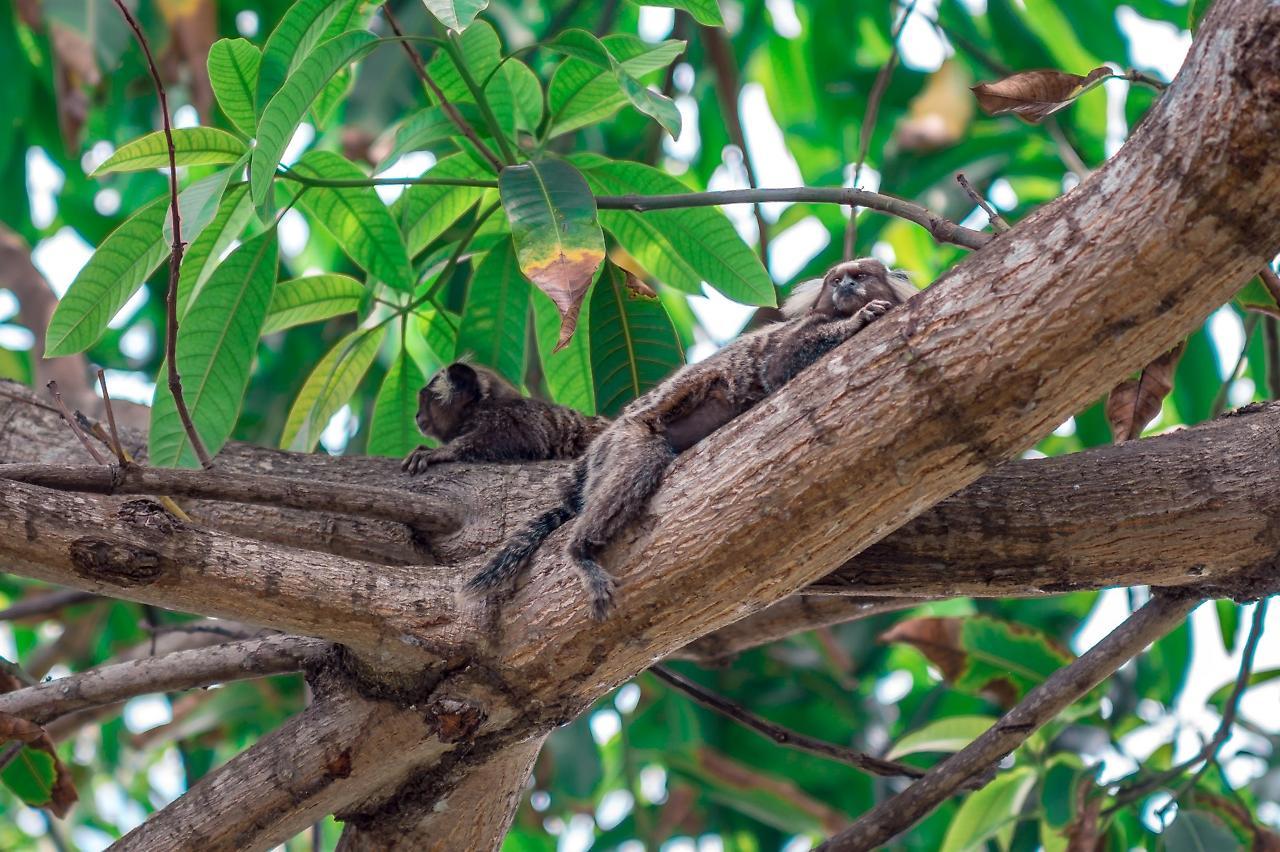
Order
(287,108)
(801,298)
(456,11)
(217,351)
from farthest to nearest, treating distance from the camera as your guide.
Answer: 1. (801,298)
2. (217,351)
3. (287,108)
4. (456,11)

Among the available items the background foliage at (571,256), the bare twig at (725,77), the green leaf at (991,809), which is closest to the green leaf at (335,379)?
the background foliage at (571,256)

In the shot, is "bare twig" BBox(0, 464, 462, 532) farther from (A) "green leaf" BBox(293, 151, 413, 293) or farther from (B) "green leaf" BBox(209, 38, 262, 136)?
(B) "green leaf" BBox(209, 38, 262, 136)

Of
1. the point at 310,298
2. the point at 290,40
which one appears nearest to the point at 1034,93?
the point at 290,40

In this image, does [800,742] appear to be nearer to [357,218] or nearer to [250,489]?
[250,489]

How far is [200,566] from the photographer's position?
2.77 metres

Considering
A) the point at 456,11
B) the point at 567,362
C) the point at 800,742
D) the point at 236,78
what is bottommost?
the point at 800,742

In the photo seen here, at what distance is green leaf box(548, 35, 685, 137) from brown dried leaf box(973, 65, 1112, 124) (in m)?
1.08

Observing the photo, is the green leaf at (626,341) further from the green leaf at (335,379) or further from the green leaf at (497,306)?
the green leaf at (335,379)

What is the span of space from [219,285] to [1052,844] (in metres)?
3.32

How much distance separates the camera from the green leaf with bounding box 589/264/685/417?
13.2 ft

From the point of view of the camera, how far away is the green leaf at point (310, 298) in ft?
14.0

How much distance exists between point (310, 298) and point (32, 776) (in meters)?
1.78

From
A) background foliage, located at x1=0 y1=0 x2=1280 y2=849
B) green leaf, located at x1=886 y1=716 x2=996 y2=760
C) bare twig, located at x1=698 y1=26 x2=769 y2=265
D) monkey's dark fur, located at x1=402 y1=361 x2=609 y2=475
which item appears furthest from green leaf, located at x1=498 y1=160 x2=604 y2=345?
green leaf, located at x1=886 y1=716 x2=996 y2=760

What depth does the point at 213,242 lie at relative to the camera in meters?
3.66
